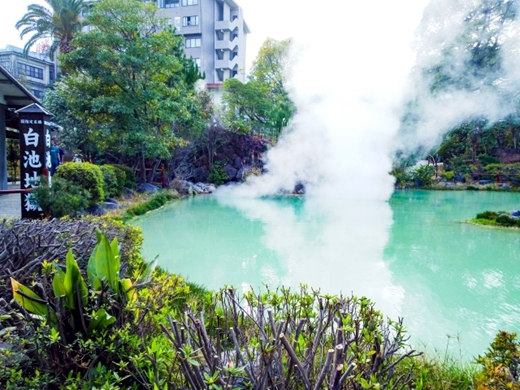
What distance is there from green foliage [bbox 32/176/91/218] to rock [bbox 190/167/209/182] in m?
11.1

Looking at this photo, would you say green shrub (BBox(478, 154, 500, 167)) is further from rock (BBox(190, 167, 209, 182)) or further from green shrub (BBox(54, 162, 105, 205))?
green shrub (BBox(54, 162, 105, 205))

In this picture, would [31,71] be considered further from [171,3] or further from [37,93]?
[171,3]

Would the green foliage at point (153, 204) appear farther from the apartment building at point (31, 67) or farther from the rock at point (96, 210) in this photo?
the apartment building at point (31, 67)

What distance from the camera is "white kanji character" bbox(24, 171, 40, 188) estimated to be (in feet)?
20.2

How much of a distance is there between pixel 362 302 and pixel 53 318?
142cm

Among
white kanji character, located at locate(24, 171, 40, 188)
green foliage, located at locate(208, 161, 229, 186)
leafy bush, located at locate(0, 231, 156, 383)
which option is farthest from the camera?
green foliage, located at locate(208, 161, 229, 186)

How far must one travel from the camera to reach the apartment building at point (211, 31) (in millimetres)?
29109

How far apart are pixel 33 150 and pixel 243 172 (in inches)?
496

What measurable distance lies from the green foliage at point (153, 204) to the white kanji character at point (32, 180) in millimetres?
2684

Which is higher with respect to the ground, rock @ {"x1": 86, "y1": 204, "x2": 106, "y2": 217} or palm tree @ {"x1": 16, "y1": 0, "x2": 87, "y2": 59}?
palm tree @ {"x1": 16, "y1": 0, "x2": 87, "y2": 59}

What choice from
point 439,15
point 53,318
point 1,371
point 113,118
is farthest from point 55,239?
point 439,15

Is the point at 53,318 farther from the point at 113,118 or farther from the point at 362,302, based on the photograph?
the point at 113,118

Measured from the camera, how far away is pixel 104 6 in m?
11.7

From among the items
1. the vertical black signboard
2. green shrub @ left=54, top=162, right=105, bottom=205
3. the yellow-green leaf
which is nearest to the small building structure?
green shrub @ left=54, top=162, right=105, bottom=205
